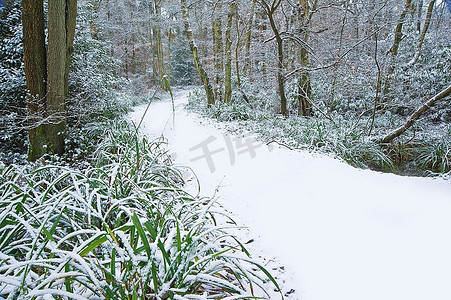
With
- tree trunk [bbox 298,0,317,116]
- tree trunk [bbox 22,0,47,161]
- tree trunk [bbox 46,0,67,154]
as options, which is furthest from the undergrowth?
tree trunk [bbox 22,0,47,161]

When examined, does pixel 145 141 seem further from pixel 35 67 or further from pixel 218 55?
pixel 218 55

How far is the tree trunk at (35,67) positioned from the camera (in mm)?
3762

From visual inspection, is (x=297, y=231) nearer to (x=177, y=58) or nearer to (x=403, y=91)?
(x=403, y=91)

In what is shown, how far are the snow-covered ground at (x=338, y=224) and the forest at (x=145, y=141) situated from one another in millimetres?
308

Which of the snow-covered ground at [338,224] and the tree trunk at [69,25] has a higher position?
the tree trunk at [69,25]

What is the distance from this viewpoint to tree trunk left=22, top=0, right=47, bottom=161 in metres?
3.76

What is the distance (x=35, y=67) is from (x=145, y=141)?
2120 millimetres

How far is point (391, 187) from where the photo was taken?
3.12 m

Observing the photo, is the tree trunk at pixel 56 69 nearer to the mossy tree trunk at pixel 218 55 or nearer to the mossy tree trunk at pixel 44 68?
the mossy tree trunk at pixel 44 68

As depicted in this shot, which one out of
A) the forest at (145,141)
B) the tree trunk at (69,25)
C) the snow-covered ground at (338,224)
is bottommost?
the snow-covered ground at (338,224)

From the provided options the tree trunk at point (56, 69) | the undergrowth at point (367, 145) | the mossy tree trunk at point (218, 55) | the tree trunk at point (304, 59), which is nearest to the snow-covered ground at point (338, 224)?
the undergrowth at point (367, 145)

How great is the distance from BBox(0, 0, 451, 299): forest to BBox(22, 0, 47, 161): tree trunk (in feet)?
0.06

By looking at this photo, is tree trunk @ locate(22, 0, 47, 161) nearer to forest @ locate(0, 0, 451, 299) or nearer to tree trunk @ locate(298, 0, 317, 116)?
forest @ locate(0, 0, 451, 299)

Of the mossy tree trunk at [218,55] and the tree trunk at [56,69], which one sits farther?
the mossy tree trunk at [218,55]
